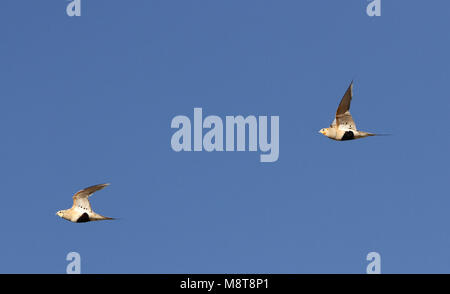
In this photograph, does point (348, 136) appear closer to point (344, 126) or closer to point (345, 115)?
point (344, 126)

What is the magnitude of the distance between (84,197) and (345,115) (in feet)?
56.5

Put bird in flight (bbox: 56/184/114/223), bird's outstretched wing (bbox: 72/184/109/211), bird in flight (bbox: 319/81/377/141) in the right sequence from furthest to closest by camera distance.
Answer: bird in flight (bbox: 319/81/377/141) → bird in flight (bbox: 56/184/114/223) → bird's outstretched wing (bbox: 72/184/109/211)

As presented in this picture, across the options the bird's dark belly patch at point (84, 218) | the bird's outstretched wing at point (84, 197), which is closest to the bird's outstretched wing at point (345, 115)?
the bird's outstretched wing at point (84, 197)

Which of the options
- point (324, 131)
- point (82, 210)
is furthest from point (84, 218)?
point (324, 131)

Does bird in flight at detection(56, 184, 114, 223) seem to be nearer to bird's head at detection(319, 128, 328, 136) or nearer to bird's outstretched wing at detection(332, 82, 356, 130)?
bird's head at detection(319, 128, 328, 136)

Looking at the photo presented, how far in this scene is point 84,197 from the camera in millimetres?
65125

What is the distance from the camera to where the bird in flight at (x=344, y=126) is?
6500cm

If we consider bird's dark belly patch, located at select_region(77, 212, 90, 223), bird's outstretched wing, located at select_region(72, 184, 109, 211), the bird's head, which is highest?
the bird's head

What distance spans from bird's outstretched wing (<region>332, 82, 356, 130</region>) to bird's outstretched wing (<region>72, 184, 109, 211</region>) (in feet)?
51.0

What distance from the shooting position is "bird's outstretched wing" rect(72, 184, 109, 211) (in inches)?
2516

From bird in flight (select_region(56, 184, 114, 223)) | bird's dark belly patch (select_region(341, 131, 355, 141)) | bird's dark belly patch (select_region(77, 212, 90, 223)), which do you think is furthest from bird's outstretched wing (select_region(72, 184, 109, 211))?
bird's dark belly patch (select_region(341, 131, 355, 141))
